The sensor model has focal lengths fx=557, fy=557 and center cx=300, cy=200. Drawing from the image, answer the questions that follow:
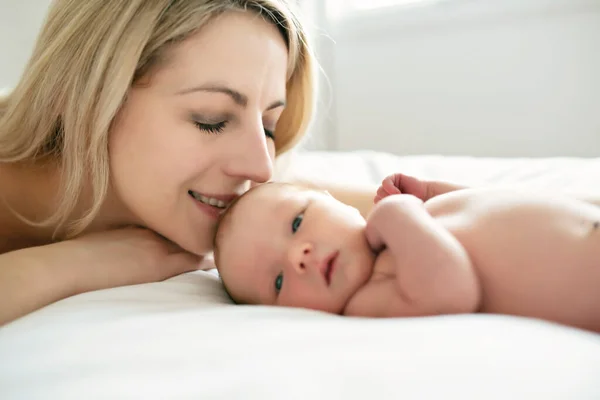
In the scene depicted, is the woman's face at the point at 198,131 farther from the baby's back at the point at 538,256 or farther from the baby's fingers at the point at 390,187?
the baby's back at the point at 538,256

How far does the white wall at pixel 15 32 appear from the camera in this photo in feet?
6.73

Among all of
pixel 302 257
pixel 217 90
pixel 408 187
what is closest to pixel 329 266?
pixel 302 257

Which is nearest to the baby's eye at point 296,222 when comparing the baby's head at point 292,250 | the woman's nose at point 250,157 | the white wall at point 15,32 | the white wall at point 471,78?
the baby's head at point 292,250

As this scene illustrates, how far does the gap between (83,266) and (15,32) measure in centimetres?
156

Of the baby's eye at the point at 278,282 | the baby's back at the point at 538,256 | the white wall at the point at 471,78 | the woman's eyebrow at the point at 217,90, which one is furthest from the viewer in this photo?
the white wall at the point at 471,78

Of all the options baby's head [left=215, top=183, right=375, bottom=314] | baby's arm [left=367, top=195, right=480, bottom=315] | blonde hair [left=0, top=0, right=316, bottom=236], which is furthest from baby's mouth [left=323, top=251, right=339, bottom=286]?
blonde hair [left=0, top=0, right=316, bottom=236]

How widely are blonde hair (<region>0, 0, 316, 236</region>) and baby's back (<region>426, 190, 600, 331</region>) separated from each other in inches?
25.1

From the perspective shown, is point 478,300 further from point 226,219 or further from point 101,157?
point 101,157

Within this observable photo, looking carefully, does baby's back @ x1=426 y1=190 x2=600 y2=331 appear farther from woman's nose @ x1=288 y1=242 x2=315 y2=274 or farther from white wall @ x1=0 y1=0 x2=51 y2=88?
white wall @ x1=0 y1=0 x2=51 y2=88

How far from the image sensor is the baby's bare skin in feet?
2.29

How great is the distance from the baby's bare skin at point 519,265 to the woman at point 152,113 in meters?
0.40

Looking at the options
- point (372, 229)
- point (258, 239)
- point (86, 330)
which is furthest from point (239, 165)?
point (86, 330)

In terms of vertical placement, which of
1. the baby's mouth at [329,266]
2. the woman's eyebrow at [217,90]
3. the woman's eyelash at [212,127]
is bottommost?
the baby's mouth at [329,266]

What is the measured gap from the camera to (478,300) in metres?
0.73
